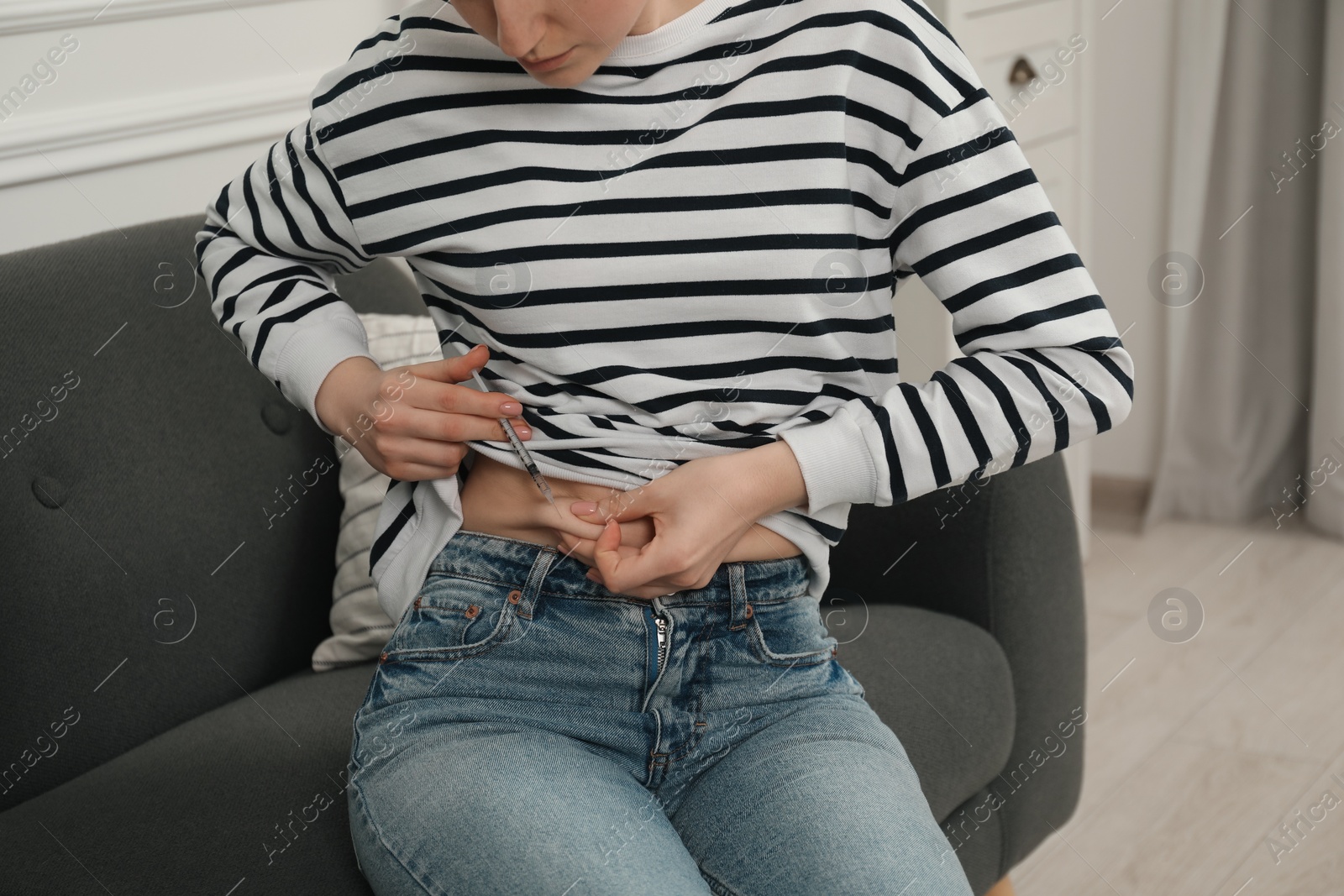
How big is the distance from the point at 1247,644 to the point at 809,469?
1.62 metres

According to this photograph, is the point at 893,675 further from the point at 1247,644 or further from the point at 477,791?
the point at 1247,644

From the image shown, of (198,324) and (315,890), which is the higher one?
(198,324)

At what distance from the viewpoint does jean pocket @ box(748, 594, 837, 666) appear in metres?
0.90

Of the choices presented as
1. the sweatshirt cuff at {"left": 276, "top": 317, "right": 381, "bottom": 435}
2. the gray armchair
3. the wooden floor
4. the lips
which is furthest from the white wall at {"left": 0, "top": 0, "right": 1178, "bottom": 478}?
the wooden floor

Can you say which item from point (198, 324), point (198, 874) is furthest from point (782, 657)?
point (198, 324)

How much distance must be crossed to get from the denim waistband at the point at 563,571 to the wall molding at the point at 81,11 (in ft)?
3.08

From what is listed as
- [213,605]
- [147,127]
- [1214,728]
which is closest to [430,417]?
[213,605]

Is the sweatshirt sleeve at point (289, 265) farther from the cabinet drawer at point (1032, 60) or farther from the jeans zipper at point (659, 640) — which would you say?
the cabinet drawer at point (1032, 60)

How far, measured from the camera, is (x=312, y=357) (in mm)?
1011

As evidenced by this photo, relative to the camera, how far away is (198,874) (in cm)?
94

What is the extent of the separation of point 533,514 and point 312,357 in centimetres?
25

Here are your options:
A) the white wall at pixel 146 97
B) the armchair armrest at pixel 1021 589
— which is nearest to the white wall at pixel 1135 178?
the armchair armrest at pixel 1021 589

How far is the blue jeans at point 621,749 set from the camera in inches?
30.1

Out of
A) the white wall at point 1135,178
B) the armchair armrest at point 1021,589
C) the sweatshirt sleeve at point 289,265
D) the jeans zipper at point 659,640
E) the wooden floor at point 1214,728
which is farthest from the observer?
the white wall at point 1135,178
